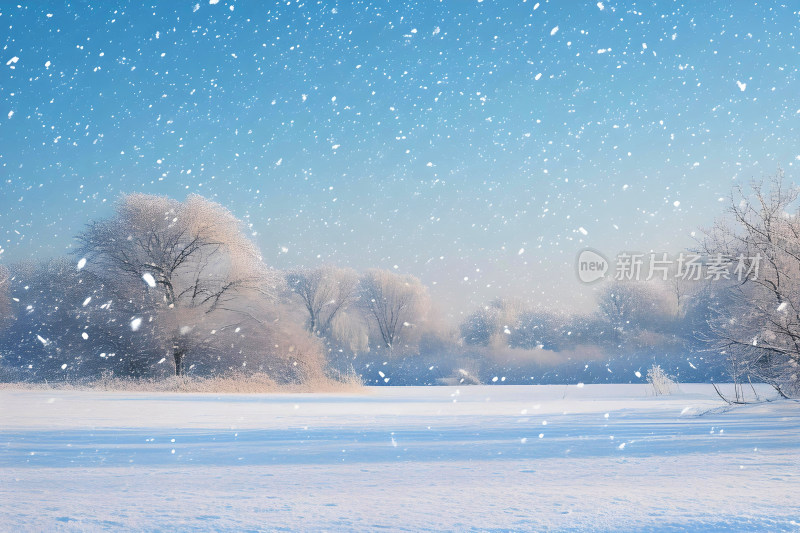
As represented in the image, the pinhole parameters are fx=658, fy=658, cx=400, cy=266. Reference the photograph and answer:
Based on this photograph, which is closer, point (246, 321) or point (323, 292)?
point (246, 321)

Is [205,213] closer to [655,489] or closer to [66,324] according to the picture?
[66,324]

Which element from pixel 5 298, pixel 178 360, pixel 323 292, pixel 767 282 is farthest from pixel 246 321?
pixel 323 292

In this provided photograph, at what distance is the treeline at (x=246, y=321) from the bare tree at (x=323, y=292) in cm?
952

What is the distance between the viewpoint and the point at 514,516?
3941mm

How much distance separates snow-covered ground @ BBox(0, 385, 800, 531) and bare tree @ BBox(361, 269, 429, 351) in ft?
134

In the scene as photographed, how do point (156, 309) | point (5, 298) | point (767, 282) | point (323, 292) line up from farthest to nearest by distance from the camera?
1. point (323, 292)
2. point (5, 298)
3. point (156, 309)
4. point (767, 282)

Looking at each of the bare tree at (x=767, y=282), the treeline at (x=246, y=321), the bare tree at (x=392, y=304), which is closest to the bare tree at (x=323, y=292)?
the bare tree at (x=392, y=304)

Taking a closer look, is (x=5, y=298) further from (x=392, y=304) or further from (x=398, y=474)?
(x=398, y=474)

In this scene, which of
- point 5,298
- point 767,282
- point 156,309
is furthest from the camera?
point 5,298

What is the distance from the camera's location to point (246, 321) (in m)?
24.8

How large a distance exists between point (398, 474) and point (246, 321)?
20.2m

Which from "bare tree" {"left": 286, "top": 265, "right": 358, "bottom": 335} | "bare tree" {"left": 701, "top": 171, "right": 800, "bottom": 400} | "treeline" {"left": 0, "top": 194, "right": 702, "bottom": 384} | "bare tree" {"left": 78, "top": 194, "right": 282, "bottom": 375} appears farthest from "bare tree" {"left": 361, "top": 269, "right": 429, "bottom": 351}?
"bare tree" {"left": 701, "top": 171, "right": 800, "bottom": 400}

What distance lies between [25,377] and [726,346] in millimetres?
24145

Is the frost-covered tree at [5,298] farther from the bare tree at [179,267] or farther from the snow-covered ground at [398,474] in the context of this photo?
the snow-covered ground at [398,474]
